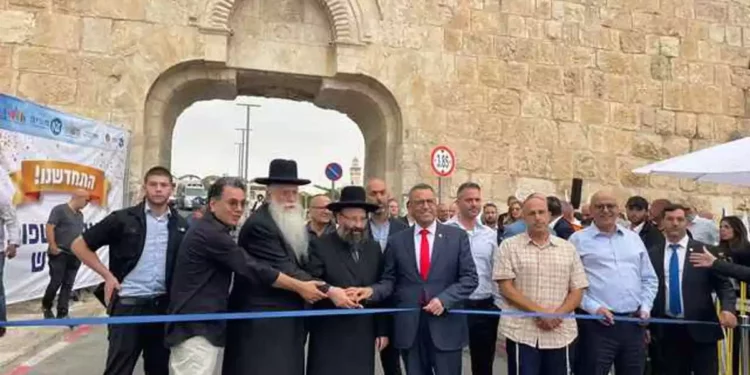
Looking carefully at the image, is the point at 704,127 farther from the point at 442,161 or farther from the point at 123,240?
the point at 123,240

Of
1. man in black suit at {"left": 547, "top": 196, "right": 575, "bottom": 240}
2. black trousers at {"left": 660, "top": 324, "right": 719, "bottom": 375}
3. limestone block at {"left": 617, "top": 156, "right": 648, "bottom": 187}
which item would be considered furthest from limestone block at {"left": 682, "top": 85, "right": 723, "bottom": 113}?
black trousers at {"left": 660, "top": 324, "right": 719, "bottom": 375}

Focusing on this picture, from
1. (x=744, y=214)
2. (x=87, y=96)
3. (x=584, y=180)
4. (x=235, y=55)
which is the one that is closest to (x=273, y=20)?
(x=235, y=55)

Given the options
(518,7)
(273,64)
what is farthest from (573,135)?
(273,64)

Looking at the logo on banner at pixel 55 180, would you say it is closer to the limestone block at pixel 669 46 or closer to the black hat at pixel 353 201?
the black hat at pixel 353 201

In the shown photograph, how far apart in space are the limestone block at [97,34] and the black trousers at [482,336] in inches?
276

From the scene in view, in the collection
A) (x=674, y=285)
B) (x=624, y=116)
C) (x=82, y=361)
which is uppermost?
(x=624, y=116)

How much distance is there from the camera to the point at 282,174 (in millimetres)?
3990

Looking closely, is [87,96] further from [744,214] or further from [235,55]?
[744,214]

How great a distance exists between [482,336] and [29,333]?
4.85 m

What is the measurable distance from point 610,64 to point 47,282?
9342mm

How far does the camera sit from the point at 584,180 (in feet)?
37.3

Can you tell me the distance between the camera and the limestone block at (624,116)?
11.6 metres

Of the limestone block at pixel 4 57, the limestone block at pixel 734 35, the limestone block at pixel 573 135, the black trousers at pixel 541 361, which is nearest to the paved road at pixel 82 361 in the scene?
the black trousers at pixel 541 361

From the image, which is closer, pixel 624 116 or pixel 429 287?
pixel 429 287
